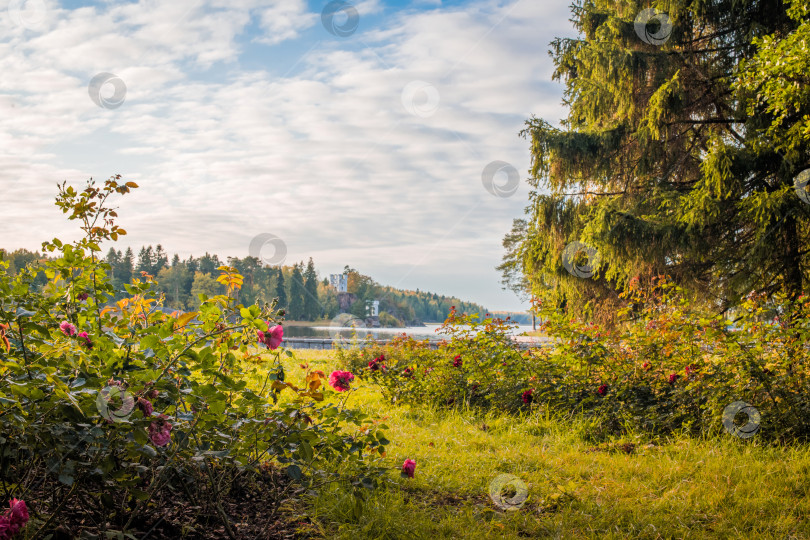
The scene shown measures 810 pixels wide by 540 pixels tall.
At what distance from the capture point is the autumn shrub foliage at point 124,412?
71.7 inches

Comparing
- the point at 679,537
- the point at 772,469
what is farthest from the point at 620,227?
the point at 679,537

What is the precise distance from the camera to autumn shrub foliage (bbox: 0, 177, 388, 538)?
182 cm

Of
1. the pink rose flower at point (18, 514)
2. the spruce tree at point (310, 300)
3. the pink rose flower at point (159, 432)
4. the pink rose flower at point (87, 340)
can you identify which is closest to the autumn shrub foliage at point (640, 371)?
the pink rose flower at point (87, 340)

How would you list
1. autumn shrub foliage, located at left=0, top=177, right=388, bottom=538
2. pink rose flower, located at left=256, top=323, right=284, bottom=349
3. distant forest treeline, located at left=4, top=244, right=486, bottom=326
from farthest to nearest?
distant forest treeline, located at left=4, top=244, right=486, bottom=326, pink rose flower, located at left=256, top=323, right=284, bottom=349, autumn shrub foliage, located at left=0, top=177, right=388, bottom=538

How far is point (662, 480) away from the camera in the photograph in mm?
3367

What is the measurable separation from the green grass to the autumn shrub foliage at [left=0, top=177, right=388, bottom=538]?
1.19 feet

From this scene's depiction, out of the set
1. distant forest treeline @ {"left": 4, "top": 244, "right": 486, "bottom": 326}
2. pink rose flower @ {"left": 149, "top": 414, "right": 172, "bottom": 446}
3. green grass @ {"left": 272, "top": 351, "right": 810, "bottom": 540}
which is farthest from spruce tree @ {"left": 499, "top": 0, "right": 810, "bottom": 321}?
distant forest treeline @ {"left": 4, "top": 244, "right": 486, "bottom": 326}

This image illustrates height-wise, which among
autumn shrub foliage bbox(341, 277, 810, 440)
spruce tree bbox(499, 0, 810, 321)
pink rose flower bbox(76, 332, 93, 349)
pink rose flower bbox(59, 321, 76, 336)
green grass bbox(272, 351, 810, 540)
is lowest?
green grass bbox(272, 351, 810, 540)

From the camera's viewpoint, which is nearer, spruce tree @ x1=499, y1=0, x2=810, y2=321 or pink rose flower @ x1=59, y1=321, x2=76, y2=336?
pink rose flower @ x1=59, y1=321, x2=76, y2=336

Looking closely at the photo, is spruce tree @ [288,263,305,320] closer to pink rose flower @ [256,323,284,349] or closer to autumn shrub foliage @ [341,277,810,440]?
autumn shrub foliage @ [341,277,810,440]

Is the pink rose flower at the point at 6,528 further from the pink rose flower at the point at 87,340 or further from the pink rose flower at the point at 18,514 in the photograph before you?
the pink rose flower at the point at 87,340

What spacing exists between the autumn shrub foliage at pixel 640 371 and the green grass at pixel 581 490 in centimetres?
31

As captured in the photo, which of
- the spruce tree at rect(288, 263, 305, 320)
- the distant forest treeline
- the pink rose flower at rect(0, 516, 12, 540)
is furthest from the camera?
the spruce tree at rect(288, 263, 305, 320)

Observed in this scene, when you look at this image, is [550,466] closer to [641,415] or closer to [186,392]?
[641,415]
